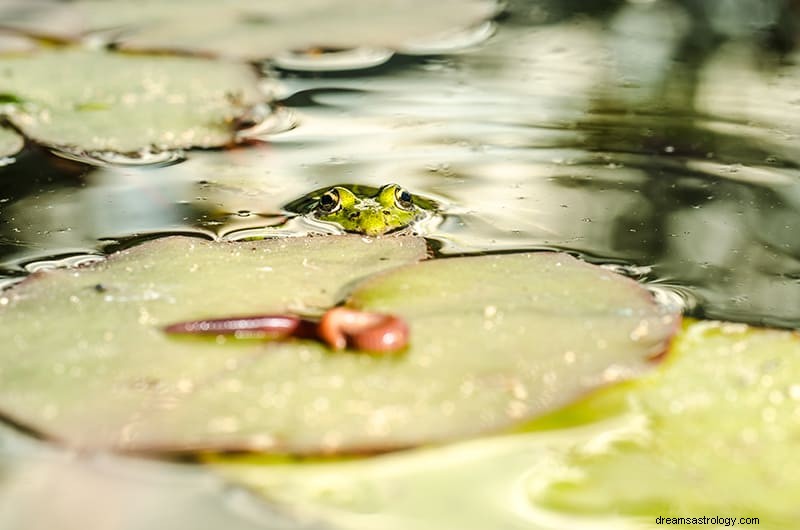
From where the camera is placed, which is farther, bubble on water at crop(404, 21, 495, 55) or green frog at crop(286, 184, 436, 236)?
bubble on water at crop(404, 21, 495, 55)

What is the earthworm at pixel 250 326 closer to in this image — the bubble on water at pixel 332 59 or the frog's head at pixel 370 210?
the frog's head at pixel 370 210

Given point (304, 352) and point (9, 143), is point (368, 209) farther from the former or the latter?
point (9, 143)

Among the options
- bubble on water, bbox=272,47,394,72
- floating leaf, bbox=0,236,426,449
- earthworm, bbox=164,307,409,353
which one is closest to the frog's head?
floating leaf, bbox=0,236,426,449

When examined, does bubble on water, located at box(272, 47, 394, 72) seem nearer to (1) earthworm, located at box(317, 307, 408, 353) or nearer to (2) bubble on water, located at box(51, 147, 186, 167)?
(2) bubble on water, located at box(51, 147, 186, 167)

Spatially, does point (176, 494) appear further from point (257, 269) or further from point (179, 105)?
point (179, 105)

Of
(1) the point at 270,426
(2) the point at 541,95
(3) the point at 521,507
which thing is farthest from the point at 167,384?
(2) the point at 541,95

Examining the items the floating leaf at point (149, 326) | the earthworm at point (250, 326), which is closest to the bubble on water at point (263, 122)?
the floating leaf at point (149, 326)
